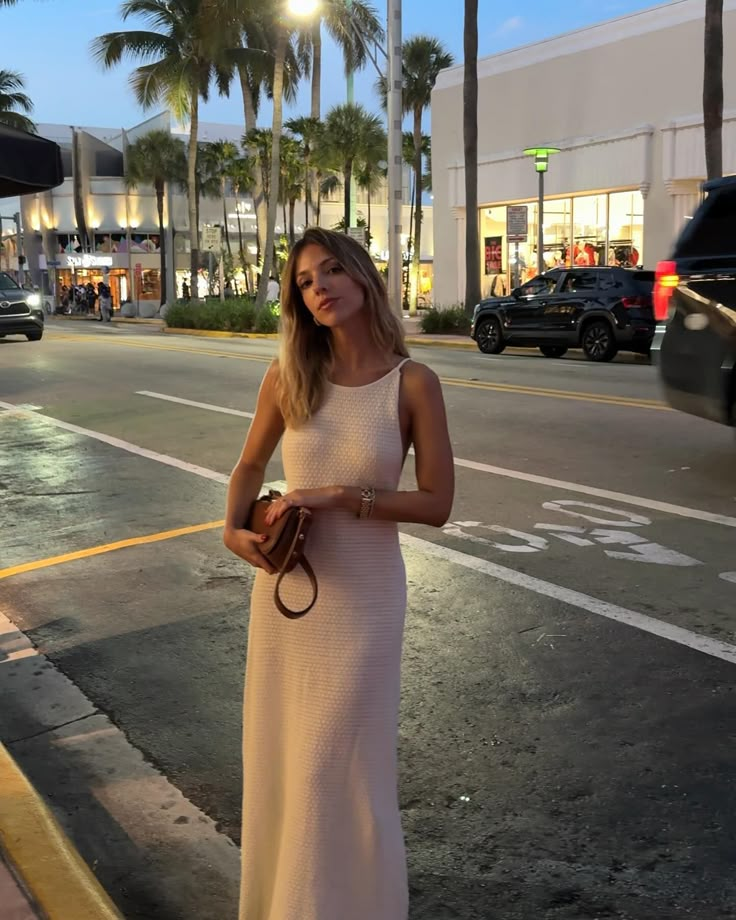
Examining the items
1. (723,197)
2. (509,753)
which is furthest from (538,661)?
(723,197)

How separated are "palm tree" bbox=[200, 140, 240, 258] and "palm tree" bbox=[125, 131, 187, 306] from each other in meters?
1.60

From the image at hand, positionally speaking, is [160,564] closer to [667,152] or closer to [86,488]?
[86,488]

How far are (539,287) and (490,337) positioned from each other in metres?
1.69

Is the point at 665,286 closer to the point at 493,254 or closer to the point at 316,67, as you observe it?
the point at 493,254

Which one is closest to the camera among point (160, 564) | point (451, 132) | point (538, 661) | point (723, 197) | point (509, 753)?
point (509, 753)

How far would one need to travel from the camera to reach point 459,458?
344 inches

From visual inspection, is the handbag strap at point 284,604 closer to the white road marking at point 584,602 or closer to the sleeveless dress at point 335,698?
the sleeveless dress at point 335,698

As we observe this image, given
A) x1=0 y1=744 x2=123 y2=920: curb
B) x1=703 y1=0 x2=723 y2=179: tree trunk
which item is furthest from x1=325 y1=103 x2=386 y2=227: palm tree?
x1=0 y1=744 x2=123 y2=920: curb

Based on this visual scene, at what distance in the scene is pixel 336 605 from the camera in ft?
7.34

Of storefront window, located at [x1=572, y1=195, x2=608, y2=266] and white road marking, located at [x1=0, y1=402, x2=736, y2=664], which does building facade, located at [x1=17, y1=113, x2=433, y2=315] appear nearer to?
storefront window, located at [x1=572, y1=195, x2=608, y2=266]

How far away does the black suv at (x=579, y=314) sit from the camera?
17859 mm

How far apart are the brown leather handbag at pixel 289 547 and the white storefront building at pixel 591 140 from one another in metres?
24.1

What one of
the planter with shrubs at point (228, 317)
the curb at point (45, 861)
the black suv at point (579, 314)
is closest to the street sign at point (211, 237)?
the planter with shrubs at point (228, 317)

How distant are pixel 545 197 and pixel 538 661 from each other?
2809cm
